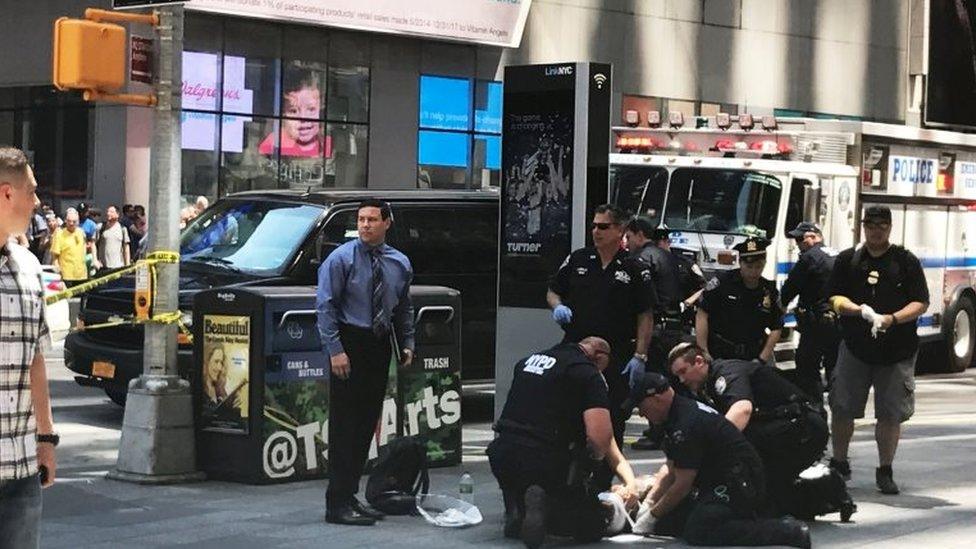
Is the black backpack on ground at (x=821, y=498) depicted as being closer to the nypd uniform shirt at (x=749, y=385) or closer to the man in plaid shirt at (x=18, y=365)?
the nypd uniform shirt at (x=749, y=385)

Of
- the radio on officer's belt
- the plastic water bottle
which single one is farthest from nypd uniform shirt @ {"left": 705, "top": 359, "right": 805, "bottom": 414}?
the radio on officer's belt

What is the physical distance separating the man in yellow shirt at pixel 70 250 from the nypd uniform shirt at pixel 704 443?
1803 centimetres

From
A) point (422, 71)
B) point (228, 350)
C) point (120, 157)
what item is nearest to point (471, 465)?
point (228, 350)

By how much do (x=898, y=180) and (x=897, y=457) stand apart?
26.9ft

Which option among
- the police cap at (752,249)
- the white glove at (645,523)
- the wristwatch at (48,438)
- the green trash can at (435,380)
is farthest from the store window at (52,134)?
the wristwatch at (48,438)

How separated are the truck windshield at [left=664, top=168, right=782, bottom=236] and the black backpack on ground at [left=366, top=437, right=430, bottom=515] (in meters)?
8.08

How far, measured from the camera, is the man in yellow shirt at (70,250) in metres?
25.9

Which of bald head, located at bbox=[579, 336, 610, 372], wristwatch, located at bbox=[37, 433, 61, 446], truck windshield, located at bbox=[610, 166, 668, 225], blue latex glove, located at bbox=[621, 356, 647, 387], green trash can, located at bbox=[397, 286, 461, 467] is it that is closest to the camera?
wristwatch, located at bbox=[37, 433, 61, 446]

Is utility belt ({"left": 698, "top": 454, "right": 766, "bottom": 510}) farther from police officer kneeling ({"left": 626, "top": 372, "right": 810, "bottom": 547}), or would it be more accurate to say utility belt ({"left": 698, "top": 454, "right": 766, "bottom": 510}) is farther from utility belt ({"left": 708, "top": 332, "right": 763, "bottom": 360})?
utility belt ({"left": 708, "top": 332, "right": 763, "bottom": 360})

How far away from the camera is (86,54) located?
412 inches

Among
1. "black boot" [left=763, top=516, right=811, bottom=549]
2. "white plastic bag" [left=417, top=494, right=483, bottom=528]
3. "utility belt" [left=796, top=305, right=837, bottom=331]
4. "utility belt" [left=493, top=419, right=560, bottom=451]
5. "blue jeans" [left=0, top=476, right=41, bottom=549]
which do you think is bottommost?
"white plastic bag" [left=417, top=494, right=483, bottom=528]

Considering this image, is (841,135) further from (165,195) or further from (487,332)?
(165,195)

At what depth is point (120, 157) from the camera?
29688mm

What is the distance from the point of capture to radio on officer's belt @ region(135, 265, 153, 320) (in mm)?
11086
